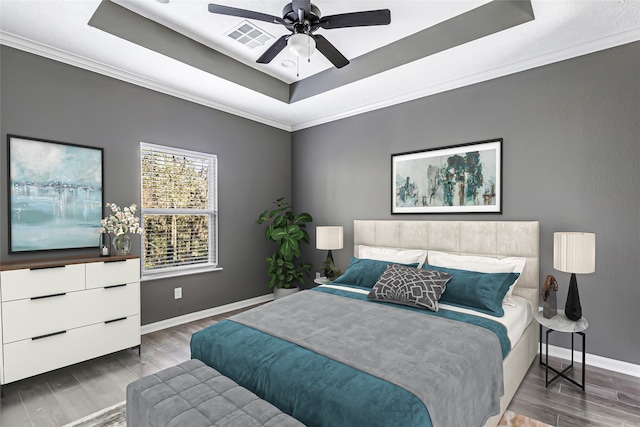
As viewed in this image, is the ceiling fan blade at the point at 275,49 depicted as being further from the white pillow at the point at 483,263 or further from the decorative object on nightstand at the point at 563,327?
the decorative object on nightstand at the point at 563,327

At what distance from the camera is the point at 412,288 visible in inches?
105

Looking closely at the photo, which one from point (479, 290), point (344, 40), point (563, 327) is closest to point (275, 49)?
point (344, 40)

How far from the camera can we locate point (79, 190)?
299 cm

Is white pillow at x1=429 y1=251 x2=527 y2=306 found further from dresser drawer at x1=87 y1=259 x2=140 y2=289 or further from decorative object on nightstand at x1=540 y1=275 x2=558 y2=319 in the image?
dresser drawer at x1=87 y1=259 x2=140 y2=289

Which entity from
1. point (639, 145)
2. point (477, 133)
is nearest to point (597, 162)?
point (639, 145)

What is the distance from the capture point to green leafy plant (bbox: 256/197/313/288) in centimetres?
445

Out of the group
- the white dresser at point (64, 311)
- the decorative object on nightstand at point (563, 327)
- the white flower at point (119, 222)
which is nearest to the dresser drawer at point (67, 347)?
the white dresser at point (64, 311)

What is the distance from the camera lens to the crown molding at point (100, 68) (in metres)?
2.67

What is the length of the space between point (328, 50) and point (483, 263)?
2296mm

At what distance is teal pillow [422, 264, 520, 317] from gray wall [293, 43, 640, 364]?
67cm

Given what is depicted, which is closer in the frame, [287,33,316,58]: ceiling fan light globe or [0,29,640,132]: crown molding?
[287,33,316,58]: ceiling fan light globe

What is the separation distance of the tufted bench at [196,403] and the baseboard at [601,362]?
2.77 metres

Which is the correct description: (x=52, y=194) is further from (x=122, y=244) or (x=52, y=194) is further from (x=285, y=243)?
(x=285, y=243)

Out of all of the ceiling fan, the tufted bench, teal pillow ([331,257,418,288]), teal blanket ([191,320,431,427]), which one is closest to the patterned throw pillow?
teal pillow ([331,257,418,288])
